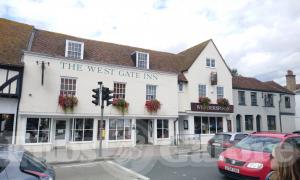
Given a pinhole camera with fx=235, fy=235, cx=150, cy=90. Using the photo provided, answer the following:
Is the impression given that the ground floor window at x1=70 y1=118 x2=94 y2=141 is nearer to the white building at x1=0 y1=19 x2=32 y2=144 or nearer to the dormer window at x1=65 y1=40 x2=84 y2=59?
the white building at x1=0 y1=19 x2=32 y2=144

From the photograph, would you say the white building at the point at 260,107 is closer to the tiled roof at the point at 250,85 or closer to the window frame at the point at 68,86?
the tiled roof at the point at 250,85

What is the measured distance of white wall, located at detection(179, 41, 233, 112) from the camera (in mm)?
22062

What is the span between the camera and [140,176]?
8688 mm

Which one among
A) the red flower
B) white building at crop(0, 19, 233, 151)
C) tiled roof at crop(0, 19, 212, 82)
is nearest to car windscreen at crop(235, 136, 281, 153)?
white building at crop(0, 19, 233, 151)

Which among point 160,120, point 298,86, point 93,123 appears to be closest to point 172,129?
point 160,120

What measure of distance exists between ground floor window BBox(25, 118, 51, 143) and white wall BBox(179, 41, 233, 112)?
1140 cm

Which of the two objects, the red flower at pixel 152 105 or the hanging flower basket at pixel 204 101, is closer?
the red flower at pixel 152 105

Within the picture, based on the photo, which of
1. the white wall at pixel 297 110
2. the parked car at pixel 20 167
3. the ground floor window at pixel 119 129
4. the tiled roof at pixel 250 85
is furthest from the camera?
the white wall at pixel 297 110

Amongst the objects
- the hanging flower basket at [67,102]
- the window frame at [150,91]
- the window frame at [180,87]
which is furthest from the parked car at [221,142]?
the hanging flower basket at [67,102]

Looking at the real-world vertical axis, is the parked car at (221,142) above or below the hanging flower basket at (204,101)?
below

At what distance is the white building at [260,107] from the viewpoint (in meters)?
26.7

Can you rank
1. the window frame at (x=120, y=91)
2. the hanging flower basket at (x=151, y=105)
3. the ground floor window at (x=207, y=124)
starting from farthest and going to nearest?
1. the ground floor window at (x=207, y=124)
2. the hanging flower basket at (x=151, y=105)
3. the window frame at (x=120, y=91)

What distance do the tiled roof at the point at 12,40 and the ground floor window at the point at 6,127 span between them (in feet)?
11.2

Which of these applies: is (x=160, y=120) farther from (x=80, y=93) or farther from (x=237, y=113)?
(x=237, y=113)
